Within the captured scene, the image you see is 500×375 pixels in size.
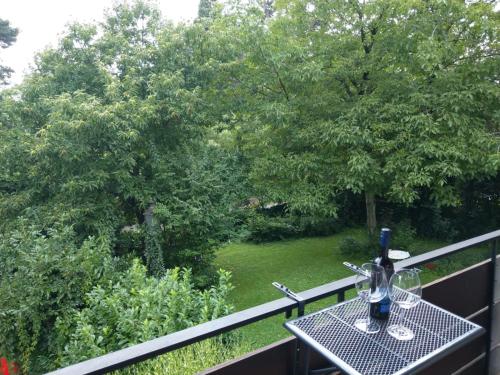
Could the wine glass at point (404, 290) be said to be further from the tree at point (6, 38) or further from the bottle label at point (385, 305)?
the tree at point (6, 38)

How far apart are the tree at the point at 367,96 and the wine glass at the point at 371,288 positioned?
12.4 feet

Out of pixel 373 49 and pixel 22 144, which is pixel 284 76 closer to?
pixel 373 49

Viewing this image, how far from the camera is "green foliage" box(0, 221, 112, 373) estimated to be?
124 inches

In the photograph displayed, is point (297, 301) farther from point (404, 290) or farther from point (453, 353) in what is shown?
point (453, 353)

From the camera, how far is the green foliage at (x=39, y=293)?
316 centimetres

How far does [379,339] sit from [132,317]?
2.16 m

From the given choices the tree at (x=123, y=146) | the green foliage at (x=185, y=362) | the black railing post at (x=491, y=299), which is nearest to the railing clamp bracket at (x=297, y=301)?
the black railing post at (x=491, y=299)

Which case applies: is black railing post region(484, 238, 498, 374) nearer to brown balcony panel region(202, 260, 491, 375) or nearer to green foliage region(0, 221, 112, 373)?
brown balcony panel region(202, 260, 491, 375)

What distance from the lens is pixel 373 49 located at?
5.28 meters

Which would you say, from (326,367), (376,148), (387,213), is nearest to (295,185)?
(376,148)

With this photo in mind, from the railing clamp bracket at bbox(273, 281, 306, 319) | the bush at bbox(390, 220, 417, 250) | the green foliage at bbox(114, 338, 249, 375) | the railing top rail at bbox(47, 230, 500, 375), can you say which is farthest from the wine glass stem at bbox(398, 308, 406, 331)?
the bush at bbox(390, 220, 417, 250)

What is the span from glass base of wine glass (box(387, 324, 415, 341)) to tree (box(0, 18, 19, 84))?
1553 cm

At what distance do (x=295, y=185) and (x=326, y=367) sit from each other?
4512 mm

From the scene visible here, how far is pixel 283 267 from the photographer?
6.92m
